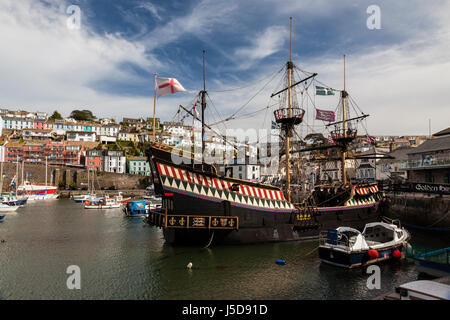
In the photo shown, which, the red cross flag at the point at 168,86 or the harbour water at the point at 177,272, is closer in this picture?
the harbour water at the point at 177,272

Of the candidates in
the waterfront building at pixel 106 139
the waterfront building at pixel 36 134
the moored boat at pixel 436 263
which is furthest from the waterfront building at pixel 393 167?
the waterfront building at pixel 36 134

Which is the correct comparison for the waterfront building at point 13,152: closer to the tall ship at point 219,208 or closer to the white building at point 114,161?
the white building at point 114,161

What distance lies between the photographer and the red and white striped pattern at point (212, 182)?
19016mm

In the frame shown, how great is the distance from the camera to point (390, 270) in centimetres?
1650

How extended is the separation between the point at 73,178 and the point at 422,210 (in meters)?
98.2

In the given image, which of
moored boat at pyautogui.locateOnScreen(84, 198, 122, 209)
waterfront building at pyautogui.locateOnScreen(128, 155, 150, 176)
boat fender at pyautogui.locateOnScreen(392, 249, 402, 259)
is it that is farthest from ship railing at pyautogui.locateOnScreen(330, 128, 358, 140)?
waterfront building at pyautogui.locateOnScreen(128, 155, 150, 176)

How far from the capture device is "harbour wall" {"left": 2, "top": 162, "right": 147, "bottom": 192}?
89.8 meters

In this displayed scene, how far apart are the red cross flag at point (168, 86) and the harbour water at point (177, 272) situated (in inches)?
436

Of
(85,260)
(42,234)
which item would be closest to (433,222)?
(85,260)

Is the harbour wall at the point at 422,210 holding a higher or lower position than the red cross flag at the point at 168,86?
lower

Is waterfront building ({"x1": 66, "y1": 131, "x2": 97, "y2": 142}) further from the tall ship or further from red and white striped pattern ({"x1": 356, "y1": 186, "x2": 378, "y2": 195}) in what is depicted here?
red and white striped pattern ({"x1": 356, "y1": 186, "x2": 378, "y2": 195})

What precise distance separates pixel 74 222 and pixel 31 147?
8474cm

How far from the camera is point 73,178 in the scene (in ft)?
312
